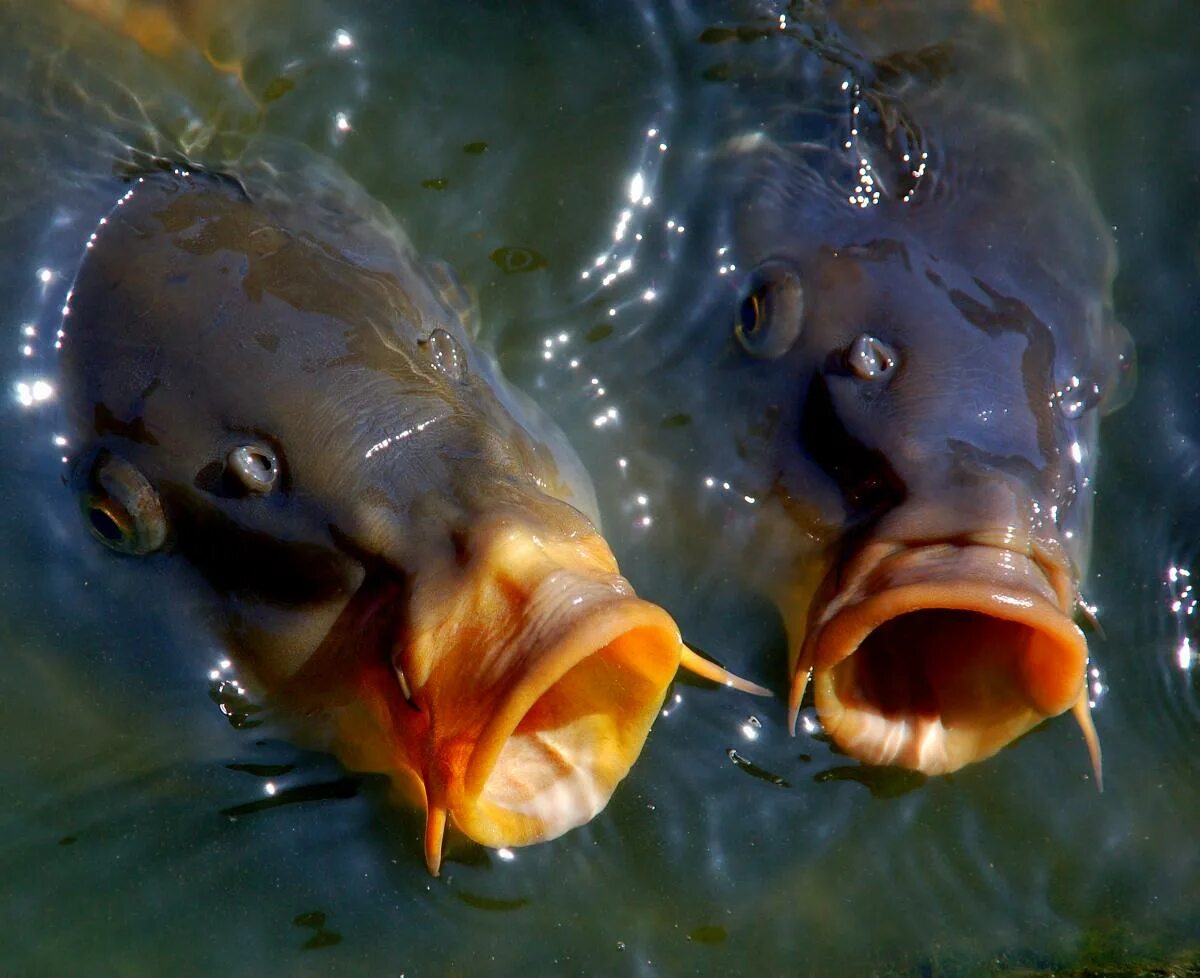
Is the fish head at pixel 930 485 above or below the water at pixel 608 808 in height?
above

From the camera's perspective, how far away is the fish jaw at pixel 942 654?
2.78m

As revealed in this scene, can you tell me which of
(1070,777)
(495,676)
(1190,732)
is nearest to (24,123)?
(495,676)

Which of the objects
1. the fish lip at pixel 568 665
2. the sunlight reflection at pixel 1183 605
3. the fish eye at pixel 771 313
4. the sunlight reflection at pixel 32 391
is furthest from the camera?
the sunlight reflection at pixel 1183 605

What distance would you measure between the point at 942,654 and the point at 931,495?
16.6 inches

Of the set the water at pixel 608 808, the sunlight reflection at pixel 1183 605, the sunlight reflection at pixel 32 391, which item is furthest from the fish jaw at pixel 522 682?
the sunlight reflection at pixel 1183 605

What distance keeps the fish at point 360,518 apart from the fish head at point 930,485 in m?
0.48

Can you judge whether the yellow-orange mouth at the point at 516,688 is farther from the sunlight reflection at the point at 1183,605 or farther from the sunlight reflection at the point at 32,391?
the sunlight reflection at the point at 1183,605

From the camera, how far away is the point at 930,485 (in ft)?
10.0

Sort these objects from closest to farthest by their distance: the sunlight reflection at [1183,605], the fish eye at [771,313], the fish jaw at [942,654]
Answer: the fish jaw at [942,654]
the fish eye at [771,313]
the sunlight reflection at [1183,605]

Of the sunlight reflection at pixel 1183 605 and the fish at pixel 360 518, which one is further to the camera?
the sunlight reflection at pixel 1183 605

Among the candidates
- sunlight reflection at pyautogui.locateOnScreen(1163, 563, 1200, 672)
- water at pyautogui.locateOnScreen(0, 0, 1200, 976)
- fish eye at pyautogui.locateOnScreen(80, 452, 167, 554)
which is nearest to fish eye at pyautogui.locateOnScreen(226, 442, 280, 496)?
fish eye at pyautogui.locateOnScreen(80, 452, 167, 554)

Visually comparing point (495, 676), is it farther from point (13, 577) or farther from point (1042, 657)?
point (13, 577)

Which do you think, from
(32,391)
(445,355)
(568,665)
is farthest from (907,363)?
(32,391)

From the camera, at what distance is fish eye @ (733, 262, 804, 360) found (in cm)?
356
